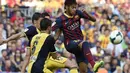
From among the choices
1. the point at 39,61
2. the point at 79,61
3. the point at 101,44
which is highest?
the point at 39,61

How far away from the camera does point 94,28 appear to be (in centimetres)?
2111

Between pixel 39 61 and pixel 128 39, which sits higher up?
pixel 39 61

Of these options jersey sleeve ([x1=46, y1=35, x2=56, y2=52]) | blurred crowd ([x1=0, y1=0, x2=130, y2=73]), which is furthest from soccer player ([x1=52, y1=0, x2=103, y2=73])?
blurred crowd ([x1=0, y1=0, x2=130, y2=73])

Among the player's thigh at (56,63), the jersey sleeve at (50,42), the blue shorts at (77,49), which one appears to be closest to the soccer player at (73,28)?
the blue shorts at (77,49)

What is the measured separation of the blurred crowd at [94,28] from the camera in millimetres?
17703

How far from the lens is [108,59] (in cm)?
1788

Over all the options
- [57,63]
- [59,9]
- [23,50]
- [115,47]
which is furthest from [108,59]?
[57,63]

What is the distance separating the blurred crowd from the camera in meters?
17.7

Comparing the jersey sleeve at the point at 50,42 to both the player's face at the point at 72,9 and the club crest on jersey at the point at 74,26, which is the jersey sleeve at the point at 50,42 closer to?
the player's face at the point at 72,9

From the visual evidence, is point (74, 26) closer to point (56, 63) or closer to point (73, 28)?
point (73, 28)

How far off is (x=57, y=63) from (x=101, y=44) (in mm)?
8643

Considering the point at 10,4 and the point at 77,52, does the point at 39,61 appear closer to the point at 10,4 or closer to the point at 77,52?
the point at 77,52

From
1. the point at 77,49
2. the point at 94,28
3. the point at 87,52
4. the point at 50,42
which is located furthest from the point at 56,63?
the point at 94,28

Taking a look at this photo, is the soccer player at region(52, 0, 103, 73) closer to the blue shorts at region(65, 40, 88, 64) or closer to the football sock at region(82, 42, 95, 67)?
the blue shorts at region(65, 40, 88, 64)
